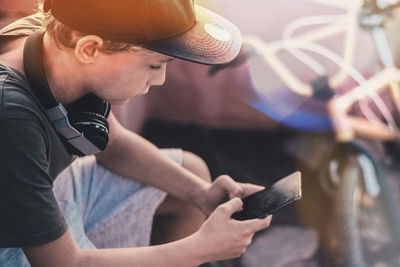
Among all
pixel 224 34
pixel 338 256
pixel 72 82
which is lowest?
pixel 338 256

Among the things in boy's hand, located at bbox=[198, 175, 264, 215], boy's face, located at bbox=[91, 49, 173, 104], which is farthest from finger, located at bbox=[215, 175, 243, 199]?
boy's face, located at bbox=[91, 49, 173, 104]

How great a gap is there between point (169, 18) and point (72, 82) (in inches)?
10.6

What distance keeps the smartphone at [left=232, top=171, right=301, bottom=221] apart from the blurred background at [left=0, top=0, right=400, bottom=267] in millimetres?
572

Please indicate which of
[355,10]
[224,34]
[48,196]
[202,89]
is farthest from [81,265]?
[355,10]

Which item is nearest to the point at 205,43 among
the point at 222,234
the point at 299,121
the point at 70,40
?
the point at 70,40

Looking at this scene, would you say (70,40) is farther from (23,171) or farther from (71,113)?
(23,171)

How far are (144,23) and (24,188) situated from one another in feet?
1.20

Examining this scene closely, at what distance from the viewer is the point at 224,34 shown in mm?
873

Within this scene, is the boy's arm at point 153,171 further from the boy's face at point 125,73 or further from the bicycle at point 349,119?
the bicycle at point 349,119

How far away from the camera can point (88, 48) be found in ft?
2.57

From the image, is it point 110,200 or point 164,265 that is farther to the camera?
point 110,200

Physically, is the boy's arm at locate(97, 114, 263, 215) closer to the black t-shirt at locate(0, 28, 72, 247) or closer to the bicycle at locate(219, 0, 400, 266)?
the black t-shirt at locate(0, 28, 72, 247)

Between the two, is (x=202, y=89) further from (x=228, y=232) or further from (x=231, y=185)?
(x=228, y=232)

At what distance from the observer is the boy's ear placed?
75 centimetres
